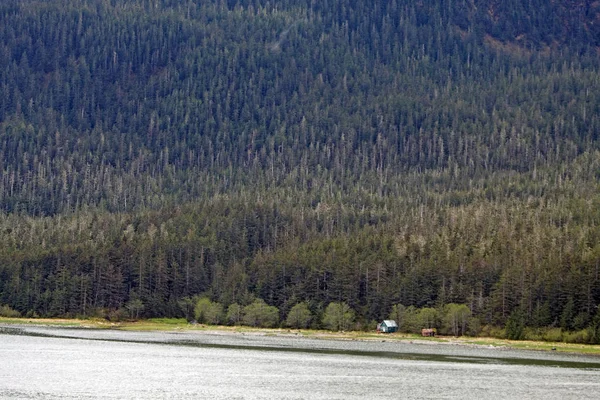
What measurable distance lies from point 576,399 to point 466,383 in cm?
1613

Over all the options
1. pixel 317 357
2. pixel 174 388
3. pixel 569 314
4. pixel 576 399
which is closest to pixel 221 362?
pixel 317 357

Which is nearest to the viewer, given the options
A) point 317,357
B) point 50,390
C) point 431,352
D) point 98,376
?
point 50,390

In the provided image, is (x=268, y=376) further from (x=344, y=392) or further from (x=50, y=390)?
(x=50, y=390)

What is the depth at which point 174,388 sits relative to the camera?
12619 centimetres

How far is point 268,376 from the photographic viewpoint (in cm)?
13988

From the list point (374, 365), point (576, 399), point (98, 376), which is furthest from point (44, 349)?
point (576, 399)

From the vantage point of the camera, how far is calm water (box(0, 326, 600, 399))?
4916 inches

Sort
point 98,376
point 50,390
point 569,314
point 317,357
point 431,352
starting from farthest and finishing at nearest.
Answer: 1. point 569,314
2. point 431,352
3. point 317,357
4. point 98,376
5. point 50,390

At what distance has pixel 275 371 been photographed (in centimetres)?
14538

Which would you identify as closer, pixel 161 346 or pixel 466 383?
pixel 466 383

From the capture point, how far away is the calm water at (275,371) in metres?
125

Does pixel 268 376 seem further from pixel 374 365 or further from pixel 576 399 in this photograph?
pixel 576 399

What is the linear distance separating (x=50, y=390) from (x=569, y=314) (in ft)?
348

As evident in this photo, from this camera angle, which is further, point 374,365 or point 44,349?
point 44,349
